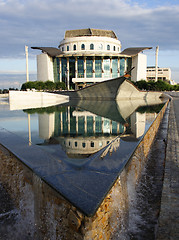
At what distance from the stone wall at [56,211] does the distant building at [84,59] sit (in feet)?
165

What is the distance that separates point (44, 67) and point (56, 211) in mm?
57429

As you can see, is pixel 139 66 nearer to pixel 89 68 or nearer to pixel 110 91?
pixel 89 68

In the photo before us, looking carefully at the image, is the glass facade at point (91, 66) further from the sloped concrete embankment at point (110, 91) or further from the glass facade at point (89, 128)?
the glass facade at point (89, 128)

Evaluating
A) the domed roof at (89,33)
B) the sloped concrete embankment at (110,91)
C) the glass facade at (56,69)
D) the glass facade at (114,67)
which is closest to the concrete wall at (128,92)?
the sloped concrete embankment at (110,91)

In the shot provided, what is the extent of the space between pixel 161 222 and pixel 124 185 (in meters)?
0.79

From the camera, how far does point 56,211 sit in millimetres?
2342

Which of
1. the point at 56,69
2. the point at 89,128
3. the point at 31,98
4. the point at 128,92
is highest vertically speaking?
the point at 56,69

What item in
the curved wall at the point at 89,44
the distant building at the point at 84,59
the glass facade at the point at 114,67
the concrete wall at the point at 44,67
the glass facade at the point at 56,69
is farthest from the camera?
the glass facade at the point at 56,69

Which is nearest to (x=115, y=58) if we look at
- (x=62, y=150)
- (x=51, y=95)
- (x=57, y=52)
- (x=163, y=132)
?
(x=57, y=52)

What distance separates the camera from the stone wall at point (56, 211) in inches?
83.7

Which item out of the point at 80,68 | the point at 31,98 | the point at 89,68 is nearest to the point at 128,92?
the point at 31,98

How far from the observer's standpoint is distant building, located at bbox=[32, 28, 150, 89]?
54594mm

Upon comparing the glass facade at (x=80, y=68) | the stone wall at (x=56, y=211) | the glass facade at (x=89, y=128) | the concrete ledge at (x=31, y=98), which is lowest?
the stone wall at (x=56, y=211)

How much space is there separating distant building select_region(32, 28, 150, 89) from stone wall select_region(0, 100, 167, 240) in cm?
5044
